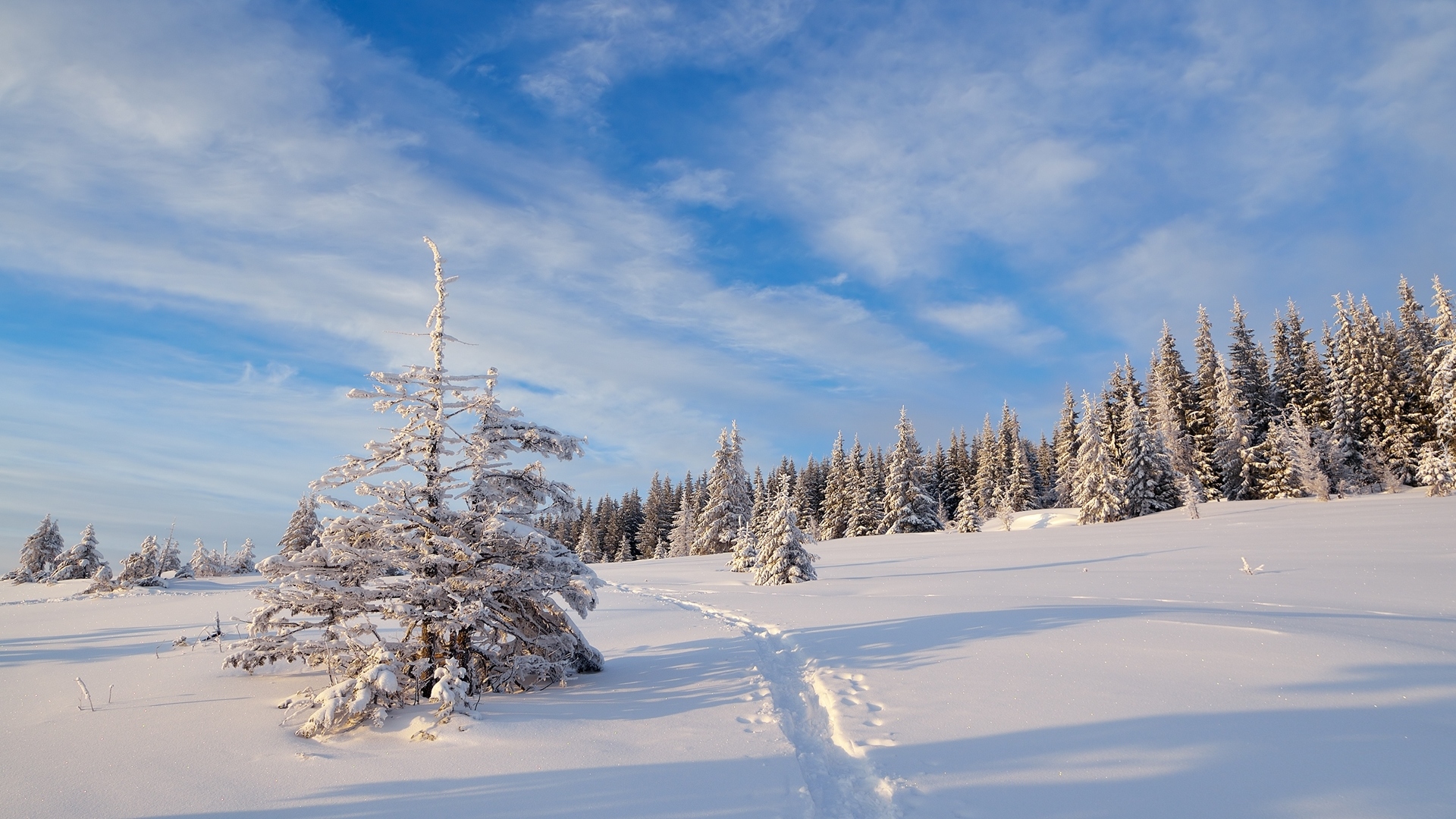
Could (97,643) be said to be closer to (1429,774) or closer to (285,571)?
(285,571)

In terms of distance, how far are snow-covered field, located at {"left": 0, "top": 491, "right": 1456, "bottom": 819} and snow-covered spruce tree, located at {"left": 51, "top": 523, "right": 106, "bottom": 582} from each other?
2771 cm

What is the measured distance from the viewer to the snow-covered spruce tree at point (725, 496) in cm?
5766

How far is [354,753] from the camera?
19.2 feet

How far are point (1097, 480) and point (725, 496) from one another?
2976 centimetres

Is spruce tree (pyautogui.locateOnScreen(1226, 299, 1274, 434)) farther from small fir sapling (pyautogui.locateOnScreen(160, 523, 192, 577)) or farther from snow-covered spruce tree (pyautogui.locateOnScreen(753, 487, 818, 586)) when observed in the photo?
small fir sapling (pyautogui.locateOnScreen(160, 523, 192, 577))

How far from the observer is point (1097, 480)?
150 ft

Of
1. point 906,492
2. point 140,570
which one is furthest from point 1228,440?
A: point 140,570

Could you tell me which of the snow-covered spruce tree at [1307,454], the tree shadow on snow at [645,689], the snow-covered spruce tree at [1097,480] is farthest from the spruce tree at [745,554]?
the snow-covered spruce tree at [1307,454]

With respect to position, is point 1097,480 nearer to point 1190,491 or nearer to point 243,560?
point 1190,491

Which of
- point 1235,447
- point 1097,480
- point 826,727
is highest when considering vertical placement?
point 1235,447

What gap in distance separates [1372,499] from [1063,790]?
132 ft

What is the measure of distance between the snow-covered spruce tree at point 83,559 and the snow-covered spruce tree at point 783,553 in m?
35.9

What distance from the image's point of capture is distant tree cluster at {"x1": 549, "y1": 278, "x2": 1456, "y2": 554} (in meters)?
40.6

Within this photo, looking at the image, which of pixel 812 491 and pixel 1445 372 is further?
pixel 812 491
